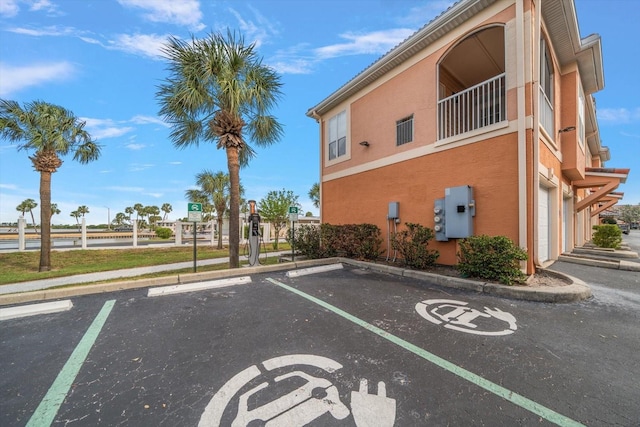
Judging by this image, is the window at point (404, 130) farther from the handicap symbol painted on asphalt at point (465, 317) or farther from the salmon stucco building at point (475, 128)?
the handicap symbol painted on asphalt at point (465, 317)

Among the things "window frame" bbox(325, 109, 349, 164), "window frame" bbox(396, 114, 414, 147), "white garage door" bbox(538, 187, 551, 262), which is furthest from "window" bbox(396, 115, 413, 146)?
"white garage door" bbox(538, 187, 551, 262)

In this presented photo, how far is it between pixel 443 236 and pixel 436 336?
4206mm

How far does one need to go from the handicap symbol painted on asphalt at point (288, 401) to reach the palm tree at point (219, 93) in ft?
19.9

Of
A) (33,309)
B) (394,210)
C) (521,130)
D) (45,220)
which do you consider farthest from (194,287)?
(45,220)

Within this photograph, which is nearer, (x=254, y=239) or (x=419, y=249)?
(x=419, y=249)

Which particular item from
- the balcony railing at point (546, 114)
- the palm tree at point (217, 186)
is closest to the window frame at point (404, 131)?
the balcony railing at point (546, 114)

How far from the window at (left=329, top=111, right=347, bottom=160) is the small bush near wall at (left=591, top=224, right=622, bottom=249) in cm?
1235

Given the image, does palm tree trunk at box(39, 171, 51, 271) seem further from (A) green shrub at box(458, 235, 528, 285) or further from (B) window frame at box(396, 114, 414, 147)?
(A) green shrub at box(458, 235, 528, 285)

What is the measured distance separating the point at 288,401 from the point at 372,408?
66 cm

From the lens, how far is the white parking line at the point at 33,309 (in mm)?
3838

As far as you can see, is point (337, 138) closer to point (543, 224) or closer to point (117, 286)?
point (543, 224)

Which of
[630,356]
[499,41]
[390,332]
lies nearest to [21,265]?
[390,332]

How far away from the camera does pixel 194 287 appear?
5.18m

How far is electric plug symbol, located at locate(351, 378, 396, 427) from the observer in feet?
5.95
